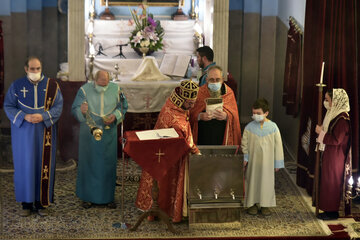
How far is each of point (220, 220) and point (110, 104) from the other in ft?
6.57

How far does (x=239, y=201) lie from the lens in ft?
26.6

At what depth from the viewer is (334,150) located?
27.3 feet

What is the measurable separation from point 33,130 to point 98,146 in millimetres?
817


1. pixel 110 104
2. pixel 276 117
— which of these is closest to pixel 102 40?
pixel 276 117

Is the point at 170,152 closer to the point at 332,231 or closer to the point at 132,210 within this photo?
the point at 132,210

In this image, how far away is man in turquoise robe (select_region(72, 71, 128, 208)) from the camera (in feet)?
28.5

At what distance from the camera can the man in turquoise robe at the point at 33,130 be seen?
27.5 feet

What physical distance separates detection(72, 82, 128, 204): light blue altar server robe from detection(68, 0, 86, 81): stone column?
2339mm

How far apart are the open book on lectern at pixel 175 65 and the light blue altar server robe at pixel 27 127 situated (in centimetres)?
383

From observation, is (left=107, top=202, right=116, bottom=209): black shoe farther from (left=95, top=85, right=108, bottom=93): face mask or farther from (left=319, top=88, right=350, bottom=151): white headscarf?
(left=319, top=88, right=350, bottom=151): white headscarf

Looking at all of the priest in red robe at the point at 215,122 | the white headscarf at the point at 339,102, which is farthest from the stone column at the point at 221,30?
the white headscarf at the point at 339,102

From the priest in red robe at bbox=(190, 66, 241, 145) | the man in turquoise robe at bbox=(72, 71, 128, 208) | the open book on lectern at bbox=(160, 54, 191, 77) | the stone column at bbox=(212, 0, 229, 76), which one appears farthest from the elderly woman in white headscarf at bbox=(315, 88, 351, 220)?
the open book on lectern at bbox=(160, 54, 191, 77)

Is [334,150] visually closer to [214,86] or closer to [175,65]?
[214,86]

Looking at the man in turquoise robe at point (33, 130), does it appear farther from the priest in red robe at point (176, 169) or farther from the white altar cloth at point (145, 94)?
the white altar cloth at point (145, 94)
